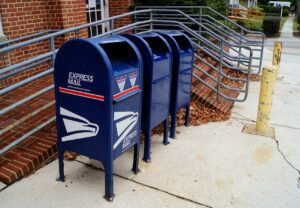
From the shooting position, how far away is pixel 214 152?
396 cm

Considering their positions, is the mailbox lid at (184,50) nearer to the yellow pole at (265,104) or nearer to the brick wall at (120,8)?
the yellow pole at (265,104)

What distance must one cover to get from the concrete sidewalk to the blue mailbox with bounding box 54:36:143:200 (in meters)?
0.28

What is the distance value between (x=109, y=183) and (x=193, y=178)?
951mm

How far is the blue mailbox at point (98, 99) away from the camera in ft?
8.88

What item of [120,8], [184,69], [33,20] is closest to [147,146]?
[184,69]

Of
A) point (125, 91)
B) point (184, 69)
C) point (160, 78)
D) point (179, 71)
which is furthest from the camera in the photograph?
point (184, 69)

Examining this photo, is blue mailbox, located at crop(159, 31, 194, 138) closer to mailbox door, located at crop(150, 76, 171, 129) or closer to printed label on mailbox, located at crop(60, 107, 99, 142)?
mailbox door, located at crop(150, 76, 171, 129)

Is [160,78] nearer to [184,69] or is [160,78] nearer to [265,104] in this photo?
[184,69]

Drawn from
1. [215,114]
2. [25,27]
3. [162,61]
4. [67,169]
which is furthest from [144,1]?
[67,169]

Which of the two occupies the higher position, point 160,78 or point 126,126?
point 160,78

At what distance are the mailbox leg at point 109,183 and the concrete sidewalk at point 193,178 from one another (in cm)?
7

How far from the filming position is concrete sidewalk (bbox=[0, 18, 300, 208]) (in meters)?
2.98

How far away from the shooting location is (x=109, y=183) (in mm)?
2926

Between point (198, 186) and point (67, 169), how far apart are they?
144 centimetres
